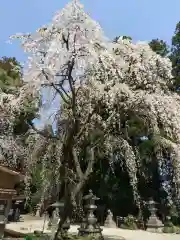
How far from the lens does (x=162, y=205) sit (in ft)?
70.6

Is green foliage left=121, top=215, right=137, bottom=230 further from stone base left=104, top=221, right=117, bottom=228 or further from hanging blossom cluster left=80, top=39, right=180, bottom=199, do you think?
hanging blossom cluster left=80, top=39, right=180, bottom=199

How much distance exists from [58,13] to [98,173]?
48.6ft

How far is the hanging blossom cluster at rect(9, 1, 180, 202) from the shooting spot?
7.08 meters

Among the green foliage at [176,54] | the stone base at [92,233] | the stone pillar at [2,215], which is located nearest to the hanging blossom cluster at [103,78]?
the stone pillar at [2,215]

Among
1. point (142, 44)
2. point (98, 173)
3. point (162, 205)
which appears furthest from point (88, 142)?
point (162, 205)

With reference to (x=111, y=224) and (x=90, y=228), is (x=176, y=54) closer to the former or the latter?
(x=111, y=224)

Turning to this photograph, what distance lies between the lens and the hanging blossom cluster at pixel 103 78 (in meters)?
7.08

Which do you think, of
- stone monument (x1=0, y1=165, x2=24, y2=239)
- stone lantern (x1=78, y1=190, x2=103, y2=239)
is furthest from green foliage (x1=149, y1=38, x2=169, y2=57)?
stone monument (x1=0, y1=165, x2=24, y2=239)


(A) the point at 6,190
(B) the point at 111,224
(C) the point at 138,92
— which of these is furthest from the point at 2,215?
(B) the point at 111,224

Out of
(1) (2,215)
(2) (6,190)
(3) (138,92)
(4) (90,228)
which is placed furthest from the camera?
(4) (90,228)

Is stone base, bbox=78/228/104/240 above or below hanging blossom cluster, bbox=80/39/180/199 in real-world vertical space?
below

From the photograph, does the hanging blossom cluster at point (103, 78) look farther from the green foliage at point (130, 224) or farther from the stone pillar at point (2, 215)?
the green foliage at point (130, 224)

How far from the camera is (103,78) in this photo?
26.5 ft

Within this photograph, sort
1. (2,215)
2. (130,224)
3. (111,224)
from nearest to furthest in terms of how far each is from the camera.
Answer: (2,215) → (130,224) → (111,224)
